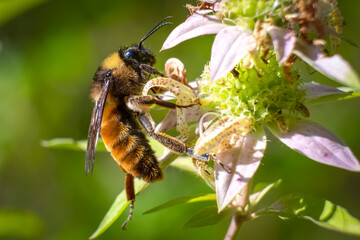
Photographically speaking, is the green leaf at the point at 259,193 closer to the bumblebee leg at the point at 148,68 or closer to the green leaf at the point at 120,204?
the green leaf at the point at 120,204

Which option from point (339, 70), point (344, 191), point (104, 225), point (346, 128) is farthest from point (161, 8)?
A: point (339, 70)

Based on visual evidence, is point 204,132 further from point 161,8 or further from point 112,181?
point 161,8

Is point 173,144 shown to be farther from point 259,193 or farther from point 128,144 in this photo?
point 259,193

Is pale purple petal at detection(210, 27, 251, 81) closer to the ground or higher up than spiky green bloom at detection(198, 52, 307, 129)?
higher up

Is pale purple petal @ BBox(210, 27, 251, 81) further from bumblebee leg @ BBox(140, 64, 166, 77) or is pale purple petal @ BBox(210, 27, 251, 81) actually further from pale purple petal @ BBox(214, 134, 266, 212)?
bumblebee leg @ BBox(140, 64, 166, 77)

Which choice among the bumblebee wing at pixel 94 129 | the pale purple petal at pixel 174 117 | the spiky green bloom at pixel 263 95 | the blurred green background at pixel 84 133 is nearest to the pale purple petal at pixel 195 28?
the spiky green bloom at pixel 263 95

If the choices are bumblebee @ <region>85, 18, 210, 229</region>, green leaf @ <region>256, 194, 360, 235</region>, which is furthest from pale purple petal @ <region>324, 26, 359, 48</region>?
bumblebee @ <region>85, 18, 210, 229</region>
